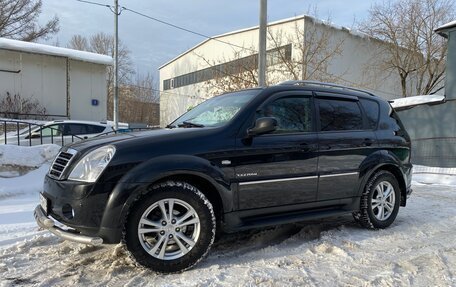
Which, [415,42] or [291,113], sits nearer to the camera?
[291,113]

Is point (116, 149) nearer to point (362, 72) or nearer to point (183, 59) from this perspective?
point (362, 72)

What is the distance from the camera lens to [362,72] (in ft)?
95.5

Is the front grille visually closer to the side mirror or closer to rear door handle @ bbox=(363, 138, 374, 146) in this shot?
the side mirror

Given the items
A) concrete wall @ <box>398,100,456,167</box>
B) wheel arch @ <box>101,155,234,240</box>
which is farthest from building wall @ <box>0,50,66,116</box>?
wheel arch @ <box>101,155,234,240</box>

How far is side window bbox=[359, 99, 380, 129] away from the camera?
18.1ft

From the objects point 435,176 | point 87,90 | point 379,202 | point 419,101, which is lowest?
point 435,176

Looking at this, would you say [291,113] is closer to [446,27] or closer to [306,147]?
[306,147]

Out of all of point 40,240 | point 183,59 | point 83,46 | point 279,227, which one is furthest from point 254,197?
point 83,46

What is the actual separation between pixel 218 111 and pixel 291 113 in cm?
83

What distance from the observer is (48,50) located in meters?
18.5

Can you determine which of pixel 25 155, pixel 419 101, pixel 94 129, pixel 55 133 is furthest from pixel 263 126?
pixel 419 101

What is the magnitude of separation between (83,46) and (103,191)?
49.4 m

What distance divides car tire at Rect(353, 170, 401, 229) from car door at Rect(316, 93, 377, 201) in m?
0.31

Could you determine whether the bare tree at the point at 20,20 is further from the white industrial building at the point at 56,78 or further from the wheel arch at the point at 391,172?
the wheel arch at the point at 391,172
